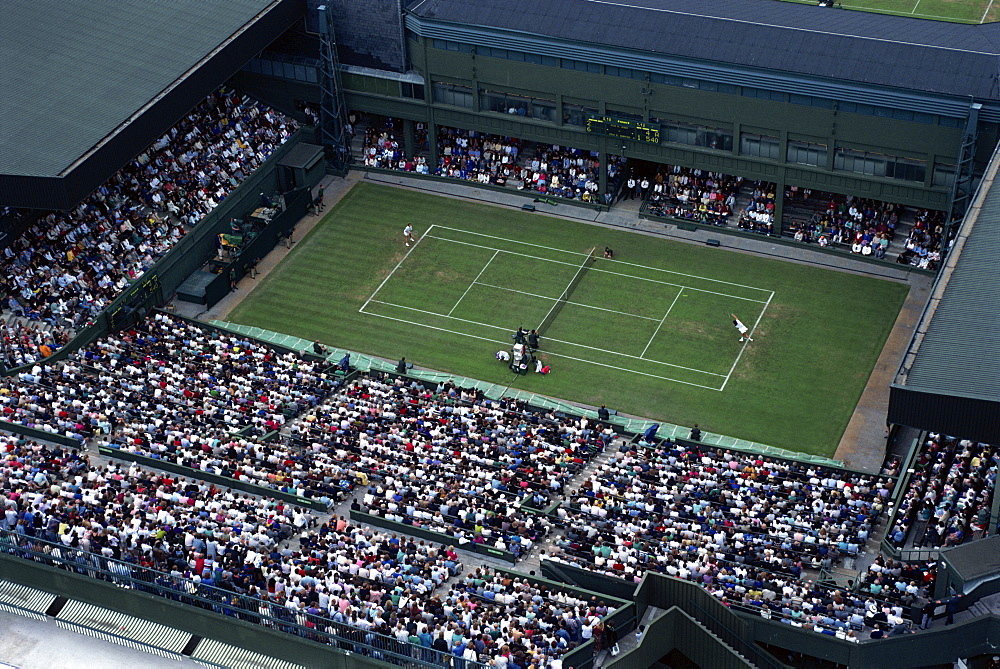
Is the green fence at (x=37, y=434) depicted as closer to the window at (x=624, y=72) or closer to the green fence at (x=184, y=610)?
the green fence at (x=184, y=610)

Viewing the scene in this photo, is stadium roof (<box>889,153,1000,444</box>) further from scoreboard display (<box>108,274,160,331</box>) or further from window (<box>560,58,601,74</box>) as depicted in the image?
scoreboard display (<box>108,274,160,331</box>)

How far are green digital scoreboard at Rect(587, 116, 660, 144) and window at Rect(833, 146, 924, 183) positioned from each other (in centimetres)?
1055

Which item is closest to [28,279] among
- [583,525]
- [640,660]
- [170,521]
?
[170,521]

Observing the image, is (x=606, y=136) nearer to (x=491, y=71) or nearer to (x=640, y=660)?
(x=491, y=71)

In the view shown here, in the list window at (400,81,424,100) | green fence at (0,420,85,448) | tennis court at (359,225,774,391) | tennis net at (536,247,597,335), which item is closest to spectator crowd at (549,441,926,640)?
tennis court at (359,225,774,391)

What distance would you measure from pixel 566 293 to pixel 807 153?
50.7 feet

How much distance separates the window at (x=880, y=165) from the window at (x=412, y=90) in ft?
83.5

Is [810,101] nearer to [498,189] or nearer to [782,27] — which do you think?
[782,27]

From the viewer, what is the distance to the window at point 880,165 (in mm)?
Answer: 86625

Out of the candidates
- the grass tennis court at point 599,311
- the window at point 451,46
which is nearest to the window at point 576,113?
the grass tennis court at point 599,311

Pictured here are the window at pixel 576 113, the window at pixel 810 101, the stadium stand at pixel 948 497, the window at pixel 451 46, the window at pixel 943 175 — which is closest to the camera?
the stadium stand at pixel 948 497

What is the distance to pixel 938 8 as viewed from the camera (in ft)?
370

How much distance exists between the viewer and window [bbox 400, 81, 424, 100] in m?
97.4

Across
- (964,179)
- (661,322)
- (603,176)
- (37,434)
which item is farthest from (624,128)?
(37,434)
